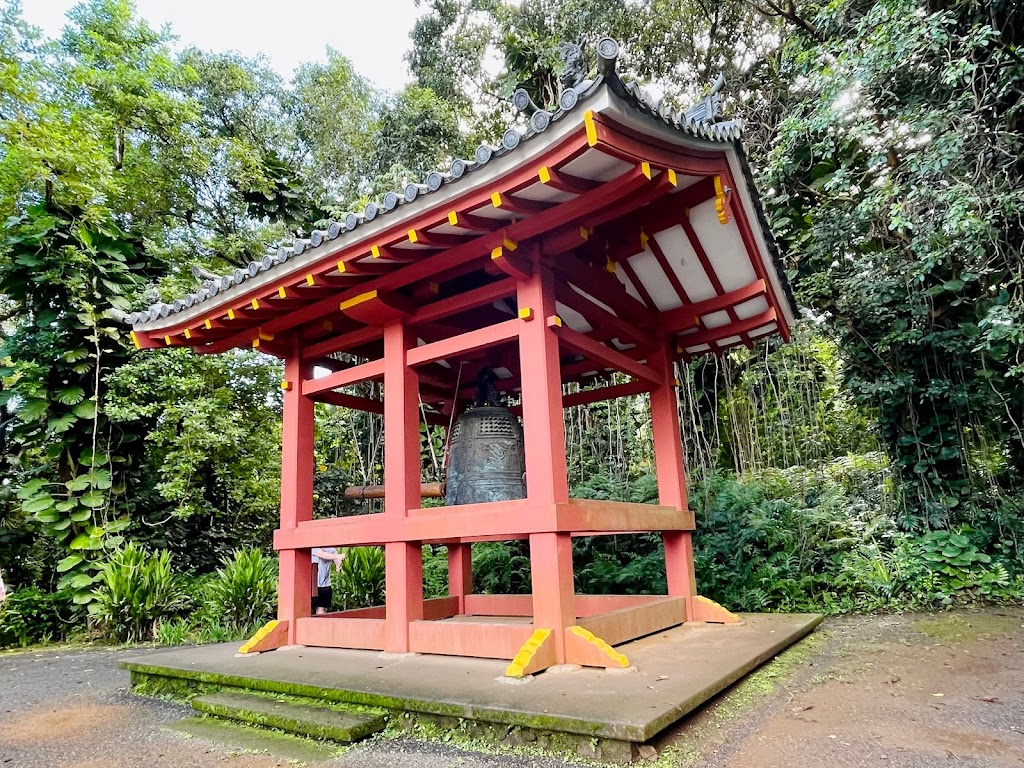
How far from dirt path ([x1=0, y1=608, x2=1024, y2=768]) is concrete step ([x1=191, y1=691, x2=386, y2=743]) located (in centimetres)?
7

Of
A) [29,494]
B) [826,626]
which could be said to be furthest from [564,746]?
[29,494]

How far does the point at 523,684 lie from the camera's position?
8.61 ft

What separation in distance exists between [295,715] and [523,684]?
101 centimetres

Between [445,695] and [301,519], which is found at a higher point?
[301,519]

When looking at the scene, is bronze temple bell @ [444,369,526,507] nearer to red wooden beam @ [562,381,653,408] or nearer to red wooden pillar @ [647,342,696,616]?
red wooden beam @ [562,381,653,408]

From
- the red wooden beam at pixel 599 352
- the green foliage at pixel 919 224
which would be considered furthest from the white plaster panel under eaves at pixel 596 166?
the green foliage at pixel 919 224

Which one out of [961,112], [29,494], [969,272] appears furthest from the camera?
[29,494]

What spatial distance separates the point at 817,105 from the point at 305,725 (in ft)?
20.8

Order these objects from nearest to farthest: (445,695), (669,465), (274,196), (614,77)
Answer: (614,77)
(445,695)
(669,465)
(274,196)

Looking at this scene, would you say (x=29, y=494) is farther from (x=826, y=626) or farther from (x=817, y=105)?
(x=817, y=105)

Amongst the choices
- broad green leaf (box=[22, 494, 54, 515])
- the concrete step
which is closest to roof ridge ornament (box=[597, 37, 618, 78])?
the concrete step

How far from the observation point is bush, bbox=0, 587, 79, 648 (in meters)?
6.51

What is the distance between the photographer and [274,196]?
10.3 meters

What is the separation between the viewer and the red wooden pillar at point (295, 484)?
400cm
